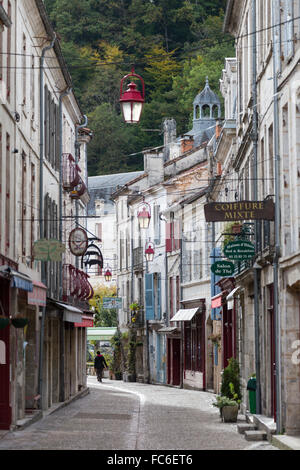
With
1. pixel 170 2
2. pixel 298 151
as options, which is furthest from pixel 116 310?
pixel 298 151

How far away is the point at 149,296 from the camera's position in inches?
2003

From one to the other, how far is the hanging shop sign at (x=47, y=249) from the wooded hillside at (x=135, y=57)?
4420 centimetres

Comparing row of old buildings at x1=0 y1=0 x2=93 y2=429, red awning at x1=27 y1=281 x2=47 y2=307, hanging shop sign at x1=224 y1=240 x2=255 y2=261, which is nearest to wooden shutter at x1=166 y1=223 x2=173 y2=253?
row of old buildings at x1=0 y1=0 x2=93 y2=429

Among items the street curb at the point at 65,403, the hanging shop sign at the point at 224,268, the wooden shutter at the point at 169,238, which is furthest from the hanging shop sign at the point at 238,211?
the wooden shutter at the point at 169,238

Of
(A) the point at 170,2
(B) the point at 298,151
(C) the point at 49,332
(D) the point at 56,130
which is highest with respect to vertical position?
(A) the point at 170,2

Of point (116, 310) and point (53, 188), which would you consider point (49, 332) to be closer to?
point (53, 188)

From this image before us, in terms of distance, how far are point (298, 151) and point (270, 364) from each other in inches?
201

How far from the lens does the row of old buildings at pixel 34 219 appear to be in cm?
1969

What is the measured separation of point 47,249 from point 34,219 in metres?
1.92

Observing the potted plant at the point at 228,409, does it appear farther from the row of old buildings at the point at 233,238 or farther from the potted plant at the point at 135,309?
the potted plant at the point at 135,309

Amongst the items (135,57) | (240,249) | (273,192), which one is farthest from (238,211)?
(135,57)

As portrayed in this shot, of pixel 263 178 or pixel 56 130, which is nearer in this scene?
pixel 263 178

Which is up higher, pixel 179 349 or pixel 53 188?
pixel 53 188

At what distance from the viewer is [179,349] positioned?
46.3 metres
